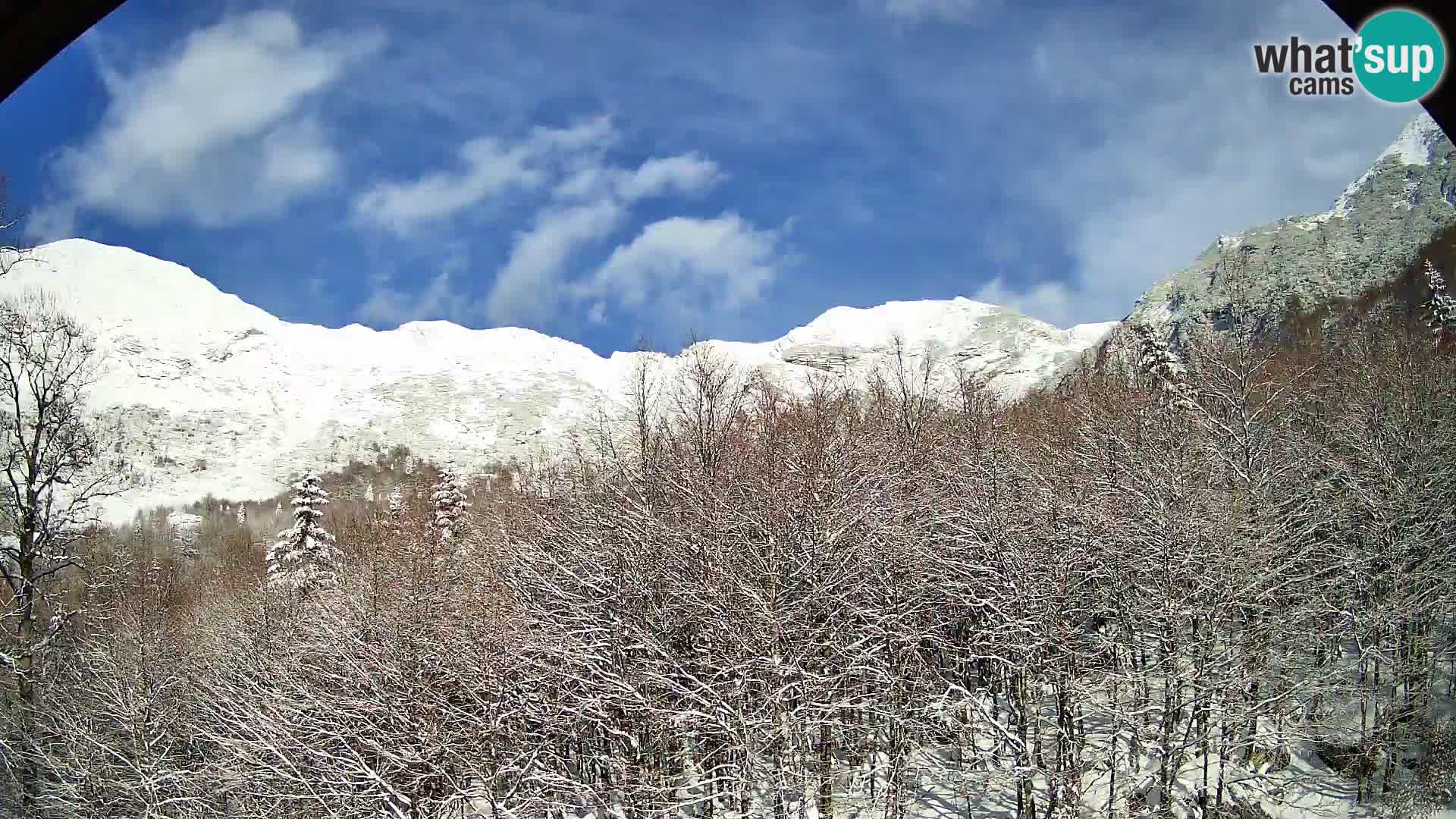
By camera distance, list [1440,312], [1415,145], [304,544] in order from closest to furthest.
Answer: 1. [304,544]
2. [1440,312]
3. [1415,145]

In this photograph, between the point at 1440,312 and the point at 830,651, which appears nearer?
the point at 830,651

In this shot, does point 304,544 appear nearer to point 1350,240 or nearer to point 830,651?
point 830,651

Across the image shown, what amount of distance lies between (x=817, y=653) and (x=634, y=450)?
15.0 metres

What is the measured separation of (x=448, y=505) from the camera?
43.2 metres

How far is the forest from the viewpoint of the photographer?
14.8 meters

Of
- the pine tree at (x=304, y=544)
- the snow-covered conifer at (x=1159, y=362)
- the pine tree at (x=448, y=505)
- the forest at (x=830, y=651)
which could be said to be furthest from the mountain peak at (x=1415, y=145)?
the pine tree at (x=304, y=544)

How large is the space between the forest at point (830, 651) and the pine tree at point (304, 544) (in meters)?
9.44

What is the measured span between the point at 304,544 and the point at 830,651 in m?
26.2

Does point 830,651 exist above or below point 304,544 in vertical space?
below

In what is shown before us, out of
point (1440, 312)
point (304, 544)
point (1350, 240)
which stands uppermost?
point (1350, 240)

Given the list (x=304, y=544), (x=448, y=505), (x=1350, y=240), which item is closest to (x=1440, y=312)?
(x=448, y=505)

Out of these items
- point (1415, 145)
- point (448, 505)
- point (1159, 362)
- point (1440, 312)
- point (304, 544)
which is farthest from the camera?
point (1415, 145)

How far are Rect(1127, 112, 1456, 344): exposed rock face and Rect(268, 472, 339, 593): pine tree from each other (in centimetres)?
Result: 7063

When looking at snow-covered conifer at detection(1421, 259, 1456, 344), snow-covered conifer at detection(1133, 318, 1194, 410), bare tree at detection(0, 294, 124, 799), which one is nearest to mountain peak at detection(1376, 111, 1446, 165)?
snow-covered conifer at detection(1421, 259, 1456, 344)
